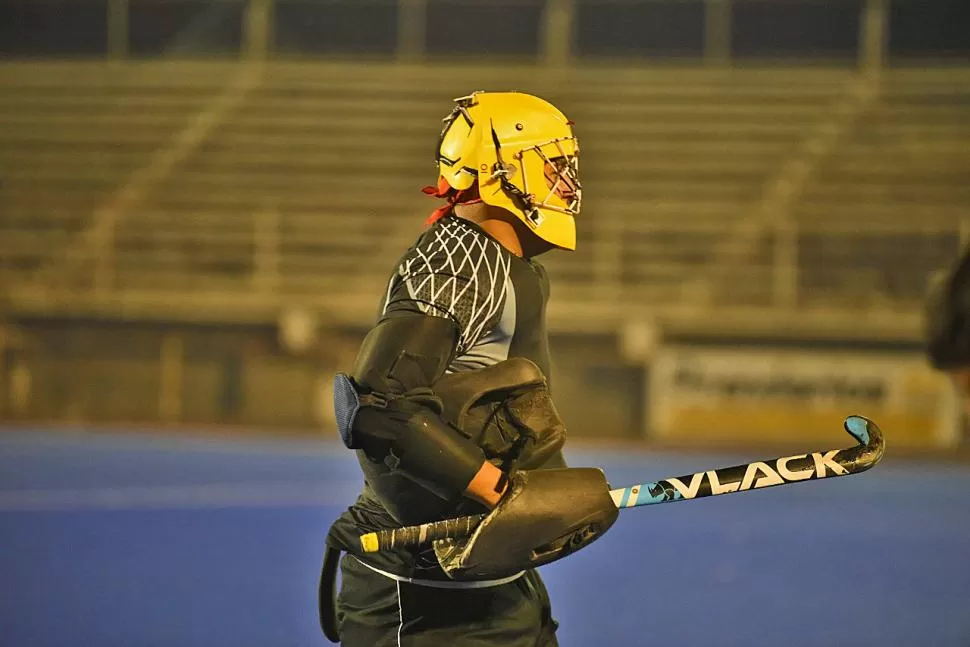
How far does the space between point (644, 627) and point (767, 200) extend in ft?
35.9

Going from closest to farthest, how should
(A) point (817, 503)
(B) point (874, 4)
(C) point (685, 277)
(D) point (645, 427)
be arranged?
1. (A) point (817, 503)
2. (D) point (645, 427)
3. (C) point (685, 277)
4. (B) point (874, 4)

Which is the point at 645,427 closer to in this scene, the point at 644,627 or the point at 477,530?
the point at 644,627

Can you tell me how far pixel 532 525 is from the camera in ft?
→ 7.59

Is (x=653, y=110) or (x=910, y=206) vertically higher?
(x=653, y=110)

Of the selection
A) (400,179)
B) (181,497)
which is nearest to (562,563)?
(181,497)

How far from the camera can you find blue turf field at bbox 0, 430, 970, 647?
5.00 m

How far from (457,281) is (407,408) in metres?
0.25

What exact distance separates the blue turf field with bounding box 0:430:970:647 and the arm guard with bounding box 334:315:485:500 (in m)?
2.64

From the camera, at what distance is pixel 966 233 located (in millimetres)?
13602

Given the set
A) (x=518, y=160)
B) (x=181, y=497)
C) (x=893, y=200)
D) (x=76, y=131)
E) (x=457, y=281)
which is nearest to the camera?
(x=457, y=281)

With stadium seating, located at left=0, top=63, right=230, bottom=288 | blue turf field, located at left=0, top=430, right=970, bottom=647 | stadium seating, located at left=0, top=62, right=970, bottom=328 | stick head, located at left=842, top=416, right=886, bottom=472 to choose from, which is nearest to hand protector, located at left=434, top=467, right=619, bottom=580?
stick head, located at left=842, top=416, right=886, bottom=472

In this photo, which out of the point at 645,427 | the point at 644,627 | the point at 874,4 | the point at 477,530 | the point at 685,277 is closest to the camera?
the point at 477,530

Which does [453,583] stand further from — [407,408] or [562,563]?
[562,563]

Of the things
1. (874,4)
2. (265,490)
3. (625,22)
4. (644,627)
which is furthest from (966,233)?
(644,627)
